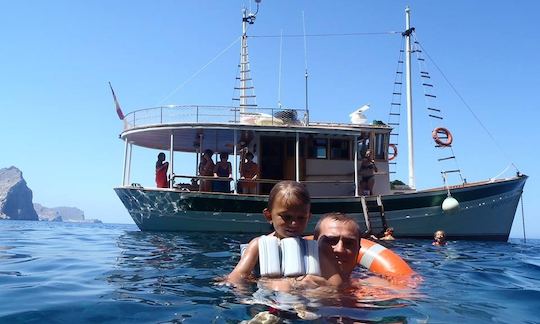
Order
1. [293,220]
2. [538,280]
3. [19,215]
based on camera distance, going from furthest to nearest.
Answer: [19,215]
[538,280]
[293,220]

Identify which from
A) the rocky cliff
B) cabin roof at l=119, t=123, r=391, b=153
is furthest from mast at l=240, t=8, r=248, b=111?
→ the rocky cliff

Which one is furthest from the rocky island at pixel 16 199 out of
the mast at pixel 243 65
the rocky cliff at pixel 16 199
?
the mast at pixel 243 65

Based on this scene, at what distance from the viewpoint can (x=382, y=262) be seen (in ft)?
17.3

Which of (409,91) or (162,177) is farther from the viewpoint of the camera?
(409,91)

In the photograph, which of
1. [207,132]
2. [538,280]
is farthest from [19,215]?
[538,280]

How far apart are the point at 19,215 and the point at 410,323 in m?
189

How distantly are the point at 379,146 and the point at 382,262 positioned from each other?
459 inches

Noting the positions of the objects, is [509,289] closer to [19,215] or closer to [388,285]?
[388,285]

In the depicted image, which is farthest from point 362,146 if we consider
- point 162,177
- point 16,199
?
point 16,199

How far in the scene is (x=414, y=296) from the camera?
4.18 metres

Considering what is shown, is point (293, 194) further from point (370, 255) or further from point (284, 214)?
point (370, 255)

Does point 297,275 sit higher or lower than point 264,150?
lower

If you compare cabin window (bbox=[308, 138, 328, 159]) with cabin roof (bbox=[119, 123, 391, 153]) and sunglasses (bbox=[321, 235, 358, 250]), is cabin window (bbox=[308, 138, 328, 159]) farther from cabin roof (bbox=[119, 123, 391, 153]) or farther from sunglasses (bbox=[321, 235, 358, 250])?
sunglasses (bbox=[321, 235, 358, 250])

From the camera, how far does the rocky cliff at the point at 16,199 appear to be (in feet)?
523
